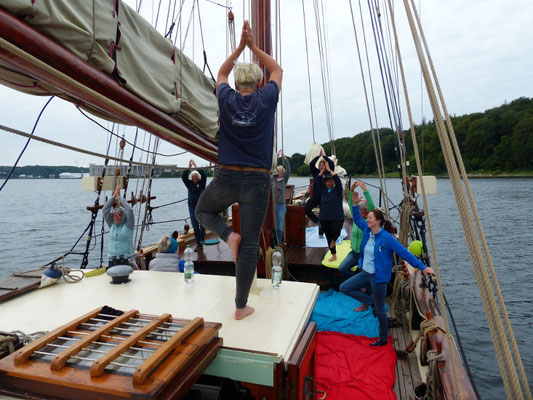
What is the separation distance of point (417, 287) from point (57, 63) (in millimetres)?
3420

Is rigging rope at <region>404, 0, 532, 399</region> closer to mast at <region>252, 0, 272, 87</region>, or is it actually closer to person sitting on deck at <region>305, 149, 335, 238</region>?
mast at <region>252, 0, 272, 87</region>

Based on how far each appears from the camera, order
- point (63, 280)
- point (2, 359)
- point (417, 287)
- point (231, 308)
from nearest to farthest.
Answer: point (2, 359)
point (231, 308)
point (63, 280)
point (417, 287)

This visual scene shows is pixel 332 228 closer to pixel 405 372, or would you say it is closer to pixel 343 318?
pixel 343 318

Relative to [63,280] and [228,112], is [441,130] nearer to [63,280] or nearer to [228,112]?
[228,112]

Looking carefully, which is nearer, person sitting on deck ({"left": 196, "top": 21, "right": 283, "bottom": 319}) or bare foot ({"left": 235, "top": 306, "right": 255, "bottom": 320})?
person sitting on deck ({"left": 196, "top": 21, "right": 283, "bottom": 319})

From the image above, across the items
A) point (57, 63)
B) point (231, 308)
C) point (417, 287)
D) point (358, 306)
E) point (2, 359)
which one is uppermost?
point (57, 63)

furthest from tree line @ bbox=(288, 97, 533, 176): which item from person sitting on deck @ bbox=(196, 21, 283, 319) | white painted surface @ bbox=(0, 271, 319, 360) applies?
person sitting on deck @ bbox=(196, 21, 283, 319)

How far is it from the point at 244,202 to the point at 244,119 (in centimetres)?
46

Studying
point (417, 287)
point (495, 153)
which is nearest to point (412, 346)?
point (417, 287)

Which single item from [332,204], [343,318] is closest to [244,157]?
[343,318]

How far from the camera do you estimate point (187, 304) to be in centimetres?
241

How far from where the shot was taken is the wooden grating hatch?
126cm

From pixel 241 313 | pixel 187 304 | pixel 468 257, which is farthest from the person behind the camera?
pixel 468 257

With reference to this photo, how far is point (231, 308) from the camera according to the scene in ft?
7.57
